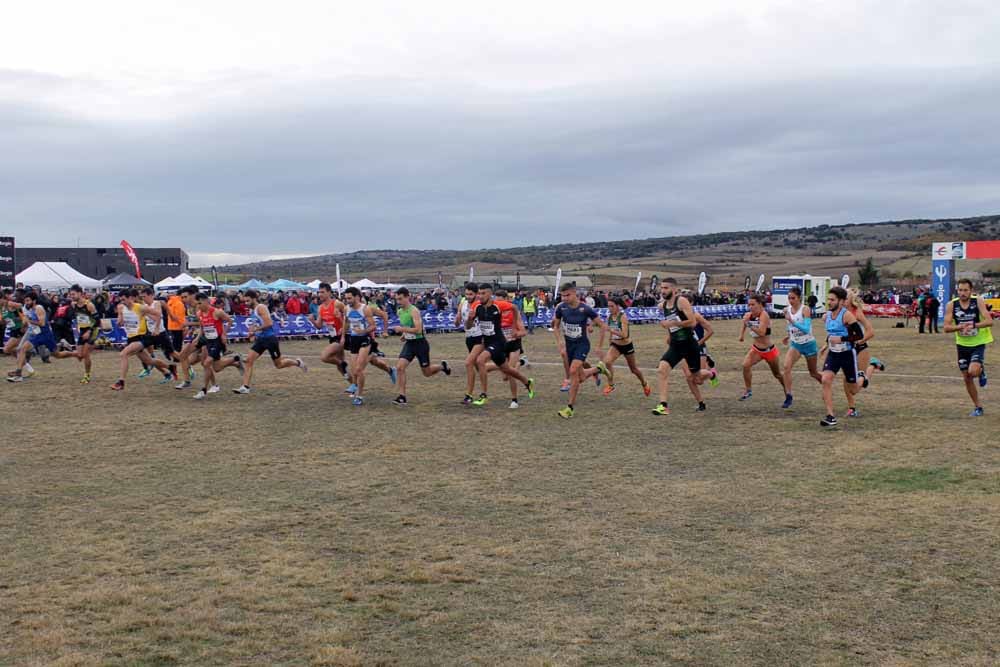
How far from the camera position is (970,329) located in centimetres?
1247

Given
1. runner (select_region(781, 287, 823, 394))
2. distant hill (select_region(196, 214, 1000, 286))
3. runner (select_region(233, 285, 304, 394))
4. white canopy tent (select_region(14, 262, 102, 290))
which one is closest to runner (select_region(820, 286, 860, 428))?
runner (select_region(781, 287, 823, 394))

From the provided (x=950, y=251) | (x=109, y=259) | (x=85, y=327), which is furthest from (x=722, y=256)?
(x=85, y=327)

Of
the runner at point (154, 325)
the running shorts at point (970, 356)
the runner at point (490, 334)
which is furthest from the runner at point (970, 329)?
the runner at point (154, 325)

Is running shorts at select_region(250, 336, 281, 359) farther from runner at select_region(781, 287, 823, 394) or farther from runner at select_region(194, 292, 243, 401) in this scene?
runner at select_region(781, 287, 823, 394)

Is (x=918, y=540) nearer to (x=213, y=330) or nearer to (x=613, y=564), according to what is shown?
(x=613, y=564)

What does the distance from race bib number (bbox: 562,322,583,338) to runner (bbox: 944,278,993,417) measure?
4.99 metres

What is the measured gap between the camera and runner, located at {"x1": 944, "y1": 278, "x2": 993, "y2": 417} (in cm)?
1239

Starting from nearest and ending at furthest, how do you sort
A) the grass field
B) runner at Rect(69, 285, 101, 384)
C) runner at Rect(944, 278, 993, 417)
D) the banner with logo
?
the grass field → runner at Rect(944, 278, 993, 417) → runner at Rect(69, 285, 101, 384) → the banner with logo

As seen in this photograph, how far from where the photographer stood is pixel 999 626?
5.12 metres

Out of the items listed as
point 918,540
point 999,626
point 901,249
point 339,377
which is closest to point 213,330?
point 339,377

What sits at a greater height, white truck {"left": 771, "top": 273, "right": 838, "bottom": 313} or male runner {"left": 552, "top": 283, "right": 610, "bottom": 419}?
male runner {"left": 552, "top": 283, "right": 610, "bottom": 419}

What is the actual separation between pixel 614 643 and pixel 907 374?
1579cm

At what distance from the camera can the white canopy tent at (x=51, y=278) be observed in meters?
44.8

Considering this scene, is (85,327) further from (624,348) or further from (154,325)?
(624,348)
